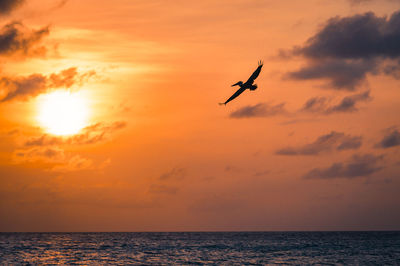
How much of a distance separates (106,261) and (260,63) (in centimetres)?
5069

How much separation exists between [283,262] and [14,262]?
37.1m

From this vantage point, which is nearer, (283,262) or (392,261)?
(283,262)

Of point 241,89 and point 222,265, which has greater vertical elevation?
point 241,89

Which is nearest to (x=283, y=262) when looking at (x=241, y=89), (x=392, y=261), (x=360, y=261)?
(x=360, y=261)

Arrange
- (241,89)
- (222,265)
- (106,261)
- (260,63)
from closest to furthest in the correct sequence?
(260,63)
(241,89)
(222,265)
(106,261)

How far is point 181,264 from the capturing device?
68125 millimetres

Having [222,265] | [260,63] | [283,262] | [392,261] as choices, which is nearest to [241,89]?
[260,63]

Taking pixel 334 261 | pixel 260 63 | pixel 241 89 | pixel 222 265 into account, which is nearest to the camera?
pixel 260 63

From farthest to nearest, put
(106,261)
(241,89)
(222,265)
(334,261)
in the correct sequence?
(334,261), (106,261), (222,265), (241,89)

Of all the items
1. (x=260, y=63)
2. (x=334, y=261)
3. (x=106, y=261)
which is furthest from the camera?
(x=334, y=261)

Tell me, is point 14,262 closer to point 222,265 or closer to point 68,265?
point 68,265

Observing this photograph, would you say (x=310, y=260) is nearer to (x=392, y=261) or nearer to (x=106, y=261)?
(x=392, y=261)

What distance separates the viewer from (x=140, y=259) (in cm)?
7506

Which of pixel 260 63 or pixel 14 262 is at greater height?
pixel 260 63
